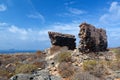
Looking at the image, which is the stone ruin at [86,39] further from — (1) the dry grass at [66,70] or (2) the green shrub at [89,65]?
(1) the dry grass at [66,70]

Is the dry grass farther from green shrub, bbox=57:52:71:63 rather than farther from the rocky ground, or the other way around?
green shrub, bbox=57:52:71:63

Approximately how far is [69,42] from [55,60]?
801 centimetres

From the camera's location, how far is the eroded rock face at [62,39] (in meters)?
33.5

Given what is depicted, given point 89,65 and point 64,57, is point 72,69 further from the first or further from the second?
point 64,57

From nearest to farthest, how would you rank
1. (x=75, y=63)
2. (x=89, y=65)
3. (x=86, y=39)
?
(x=89, y=65), (x=75, y=63), (x=86, y=39)

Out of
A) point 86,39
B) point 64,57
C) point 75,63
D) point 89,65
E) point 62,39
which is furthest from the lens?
point 62,39

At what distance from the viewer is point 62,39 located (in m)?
34.0

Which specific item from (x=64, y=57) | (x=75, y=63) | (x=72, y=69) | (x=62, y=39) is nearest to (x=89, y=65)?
(x=72, y=69)

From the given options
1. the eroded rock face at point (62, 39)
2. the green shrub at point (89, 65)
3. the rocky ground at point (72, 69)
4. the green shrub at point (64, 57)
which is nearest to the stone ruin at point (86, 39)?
the eroded rock face at point (62, 39)

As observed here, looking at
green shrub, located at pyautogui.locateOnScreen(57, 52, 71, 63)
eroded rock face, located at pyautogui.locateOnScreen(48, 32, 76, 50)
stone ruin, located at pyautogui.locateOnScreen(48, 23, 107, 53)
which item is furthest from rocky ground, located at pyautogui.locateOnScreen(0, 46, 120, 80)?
eroded rock face, located at pyautogui.locateOnScreen(48, 32, 76, 50)

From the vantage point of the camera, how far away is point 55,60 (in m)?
27.1

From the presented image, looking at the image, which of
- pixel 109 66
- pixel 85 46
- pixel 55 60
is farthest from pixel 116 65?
pixel 55 60

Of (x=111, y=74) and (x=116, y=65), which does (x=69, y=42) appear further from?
(x=111, y=74)

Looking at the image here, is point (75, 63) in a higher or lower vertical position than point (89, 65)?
higher
